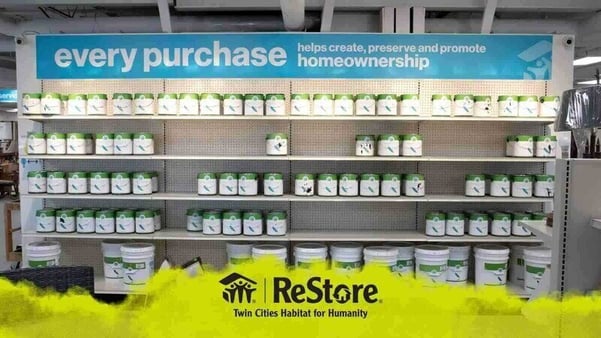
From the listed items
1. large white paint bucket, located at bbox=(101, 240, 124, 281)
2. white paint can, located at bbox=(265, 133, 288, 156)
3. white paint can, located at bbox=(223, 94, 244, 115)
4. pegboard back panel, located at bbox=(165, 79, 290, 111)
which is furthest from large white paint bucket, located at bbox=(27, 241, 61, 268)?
white paint can, located at bbox=(265, 133, 288, 156)

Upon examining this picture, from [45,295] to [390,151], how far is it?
3226mm

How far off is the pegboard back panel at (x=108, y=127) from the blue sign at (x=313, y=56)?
44cm

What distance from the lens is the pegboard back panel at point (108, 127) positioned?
4613 millimetres

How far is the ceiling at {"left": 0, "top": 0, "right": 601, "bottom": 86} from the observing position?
473cm

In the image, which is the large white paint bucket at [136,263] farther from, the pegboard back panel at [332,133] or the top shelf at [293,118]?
the pegboard back panel at [332,133]

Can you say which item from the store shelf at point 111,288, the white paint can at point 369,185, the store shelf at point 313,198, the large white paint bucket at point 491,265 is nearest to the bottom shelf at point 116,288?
the store shelf at point 111,288

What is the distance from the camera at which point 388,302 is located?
114cm

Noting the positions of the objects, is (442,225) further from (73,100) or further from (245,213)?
(73,100)

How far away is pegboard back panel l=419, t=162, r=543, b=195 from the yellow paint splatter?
3388 millimetres

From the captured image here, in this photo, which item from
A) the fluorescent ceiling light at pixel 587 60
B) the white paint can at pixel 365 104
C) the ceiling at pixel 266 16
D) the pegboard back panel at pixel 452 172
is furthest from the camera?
the fluorescent ceiling light at pixel 587 60

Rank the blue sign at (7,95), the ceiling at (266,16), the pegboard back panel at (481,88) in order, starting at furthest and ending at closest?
the blue sign at (7,95)
the ceiling at (266,16)
the pegboard back panel at (481,88)

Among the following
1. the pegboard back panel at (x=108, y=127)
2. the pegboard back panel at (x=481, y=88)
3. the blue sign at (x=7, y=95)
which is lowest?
the pegboard back panel at (x=108, y=127)

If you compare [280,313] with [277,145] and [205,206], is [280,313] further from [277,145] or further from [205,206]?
[205,206]

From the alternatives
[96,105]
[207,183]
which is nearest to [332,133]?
[207,183]
